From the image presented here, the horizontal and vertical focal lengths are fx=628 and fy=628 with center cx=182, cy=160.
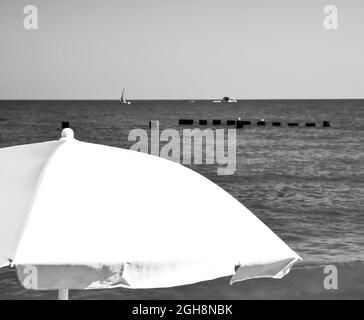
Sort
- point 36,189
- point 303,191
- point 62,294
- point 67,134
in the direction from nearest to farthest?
point 36,189
point 67,134
point 62,294
point 303,191

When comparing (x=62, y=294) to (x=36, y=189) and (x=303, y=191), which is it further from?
(x=303, y=191)

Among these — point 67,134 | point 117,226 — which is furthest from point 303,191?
point 117,226

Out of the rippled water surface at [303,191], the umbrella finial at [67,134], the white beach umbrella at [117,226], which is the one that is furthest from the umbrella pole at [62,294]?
the rippled water surface at [303,191]

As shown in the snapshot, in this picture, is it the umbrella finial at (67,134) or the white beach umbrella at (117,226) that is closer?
the white beach umbrella at (117,226)

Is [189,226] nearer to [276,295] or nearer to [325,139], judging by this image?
[276,295]

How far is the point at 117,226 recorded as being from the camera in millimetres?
4109

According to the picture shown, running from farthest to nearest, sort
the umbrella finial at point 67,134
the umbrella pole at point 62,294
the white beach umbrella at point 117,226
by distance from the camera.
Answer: the umbrella pole at point 62,294 < the umbrella finial at point 67,134 < the white beach umbrella at point 117,226

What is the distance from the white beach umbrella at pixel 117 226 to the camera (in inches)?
154

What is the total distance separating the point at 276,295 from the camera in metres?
12.4

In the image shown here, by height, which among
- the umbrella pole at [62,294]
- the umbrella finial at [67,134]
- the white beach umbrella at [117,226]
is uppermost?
the umbrella finial at [67,134]

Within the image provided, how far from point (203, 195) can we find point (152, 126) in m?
74.3

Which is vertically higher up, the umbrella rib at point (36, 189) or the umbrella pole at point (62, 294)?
the umbrella rib at point (36, 189)

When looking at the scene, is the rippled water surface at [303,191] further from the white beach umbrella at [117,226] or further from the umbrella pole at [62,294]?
the white beach umbrella at [117,226]
